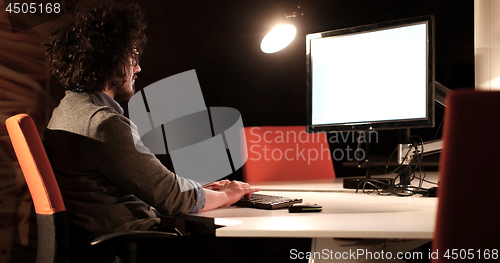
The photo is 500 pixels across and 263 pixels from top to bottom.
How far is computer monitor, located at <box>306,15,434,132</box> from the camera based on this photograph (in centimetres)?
129

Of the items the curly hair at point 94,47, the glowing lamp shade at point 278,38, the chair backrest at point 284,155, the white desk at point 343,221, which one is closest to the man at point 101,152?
the curly hair at point 94,47

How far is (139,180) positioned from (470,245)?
75 centimetres

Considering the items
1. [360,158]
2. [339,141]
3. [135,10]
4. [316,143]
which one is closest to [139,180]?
[135,10]

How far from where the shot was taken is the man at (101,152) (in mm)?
947

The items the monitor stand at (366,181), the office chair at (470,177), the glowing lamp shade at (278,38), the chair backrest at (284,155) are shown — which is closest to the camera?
the office chair at (470,177)

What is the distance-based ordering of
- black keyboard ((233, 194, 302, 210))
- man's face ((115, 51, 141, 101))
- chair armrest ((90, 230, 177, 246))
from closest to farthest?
chair armrest ((90, 230, 177, 246))
black keyboard ((233, 194, 302, 210))
man's face ((115, 51, 141, 101))

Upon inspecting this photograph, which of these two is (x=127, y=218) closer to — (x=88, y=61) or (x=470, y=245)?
(x=88, y=61)

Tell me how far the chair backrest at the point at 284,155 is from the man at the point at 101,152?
3.18 feet

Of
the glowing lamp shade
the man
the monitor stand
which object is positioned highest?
the glowing lamp shade

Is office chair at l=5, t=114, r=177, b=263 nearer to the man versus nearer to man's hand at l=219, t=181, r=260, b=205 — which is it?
the man

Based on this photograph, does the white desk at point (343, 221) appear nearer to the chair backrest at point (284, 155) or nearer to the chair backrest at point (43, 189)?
the chair backrest at point (43, 189)

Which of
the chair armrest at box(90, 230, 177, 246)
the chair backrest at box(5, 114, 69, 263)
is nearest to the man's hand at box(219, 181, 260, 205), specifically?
the chair armrest at box(90, 230, 177, 246)

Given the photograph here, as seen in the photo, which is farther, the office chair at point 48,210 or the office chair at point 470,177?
the office chair at point 48,210

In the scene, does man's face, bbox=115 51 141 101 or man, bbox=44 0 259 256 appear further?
man's face, bbox=115 51 141 101
